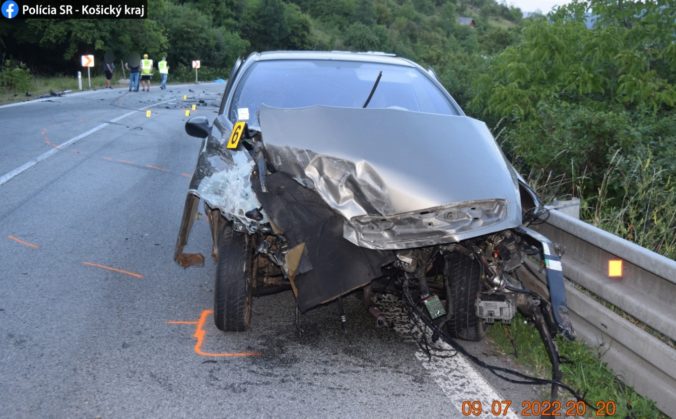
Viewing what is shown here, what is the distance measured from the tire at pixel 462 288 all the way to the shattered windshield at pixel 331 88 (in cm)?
177

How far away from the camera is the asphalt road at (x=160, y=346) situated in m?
3.84

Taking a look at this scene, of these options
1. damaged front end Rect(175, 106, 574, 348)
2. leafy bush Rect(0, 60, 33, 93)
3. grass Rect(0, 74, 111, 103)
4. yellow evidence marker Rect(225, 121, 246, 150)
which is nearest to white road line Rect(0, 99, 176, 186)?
yellow evidence marker Rect(225, 121, 246, 150)

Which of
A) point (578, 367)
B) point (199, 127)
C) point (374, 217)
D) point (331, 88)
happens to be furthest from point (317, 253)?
point (331, 88)

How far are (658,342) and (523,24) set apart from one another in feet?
24.3

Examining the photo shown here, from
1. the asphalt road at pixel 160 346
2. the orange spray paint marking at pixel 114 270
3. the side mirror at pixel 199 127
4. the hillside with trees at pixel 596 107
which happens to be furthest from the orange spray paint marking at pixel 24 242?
the hillside with trees at pixel 596 107

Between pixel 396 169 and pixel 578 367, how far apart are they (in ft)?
5.27

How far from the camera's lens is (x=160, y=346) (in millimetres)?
4594

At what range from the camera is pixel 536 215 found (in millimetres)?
4785

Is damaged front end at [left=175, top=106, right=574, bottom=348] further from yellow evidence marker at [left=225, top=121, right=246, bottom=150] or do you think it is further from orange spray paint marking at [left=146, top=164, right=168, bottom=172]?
orange spray paint marking at [left=146, top=164, right=168, bottom=172]

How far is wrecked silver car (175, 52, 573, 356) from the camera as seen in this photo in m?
4.07

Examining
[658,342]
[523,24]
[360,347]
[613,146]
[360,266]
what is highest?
[523,24]

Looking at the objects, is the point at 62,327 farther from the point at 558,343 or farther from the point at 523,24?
the point at 523,24

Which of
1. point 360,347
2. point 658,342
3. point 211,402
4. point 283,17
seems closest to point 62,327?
point 211,402

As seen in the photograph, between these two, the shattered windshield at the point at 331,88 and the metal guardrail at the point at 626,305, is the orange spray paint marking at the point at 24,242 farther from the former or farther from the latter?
the metal guardrail at the point at 626,305
